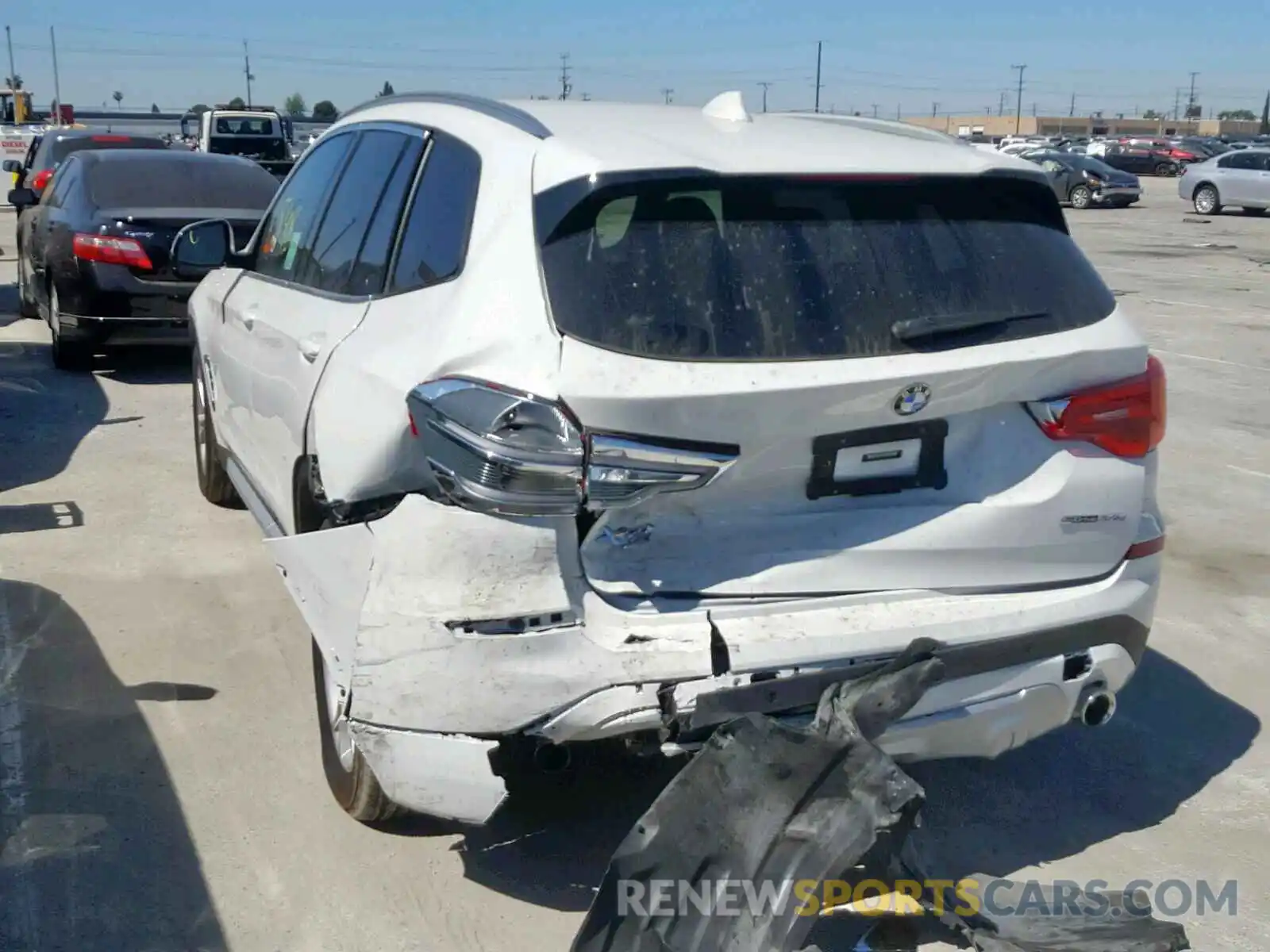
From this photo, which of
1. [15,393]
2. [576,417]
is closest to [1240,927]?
[576,417]

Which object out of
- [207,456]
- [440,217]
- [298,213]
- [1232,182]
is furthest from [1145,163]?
[440,217]

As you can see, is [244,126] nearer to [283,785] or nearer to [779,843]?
[283,785]

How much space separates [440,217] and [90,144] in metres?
13.2

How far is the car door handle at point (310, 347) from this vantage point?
386 centimetres

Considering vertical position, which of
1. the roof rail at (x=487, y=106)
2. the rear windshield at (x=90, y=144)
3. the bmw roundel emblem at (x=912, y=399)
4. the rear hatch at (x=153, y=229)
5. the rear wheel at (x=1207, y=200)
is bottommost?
the rear wheel at (x=1207, y=200)

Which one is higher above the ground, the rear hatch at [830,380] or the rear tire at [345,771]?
the rear hatch at [830,380]

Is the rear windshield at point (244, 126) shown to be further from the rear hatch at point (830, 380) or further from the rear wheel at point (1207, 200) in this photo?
the rear hatch at point (830, 380)

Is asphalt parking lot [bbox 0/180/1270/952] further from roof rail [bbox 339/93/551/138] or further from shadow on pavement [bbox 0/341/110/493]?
roof rail [bbox 339/93/551/138]

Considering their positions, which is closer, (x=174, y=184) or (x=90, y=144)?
(x=174, y=184)

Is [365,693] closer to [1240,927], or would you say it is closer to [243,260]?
[1240,927]

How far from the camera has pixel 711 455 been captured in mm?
2969

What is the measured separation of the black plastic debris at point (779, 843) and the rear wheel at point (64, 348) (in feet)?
26.0

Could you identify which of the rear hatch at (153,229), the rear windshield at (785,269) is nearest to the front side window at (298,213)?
the rear windshield at (785,269)

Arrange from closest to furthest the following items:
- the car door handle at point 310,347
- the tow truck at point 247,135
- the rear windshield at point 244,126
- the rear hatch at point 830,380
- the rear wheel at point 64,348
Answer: the rear hatch at point 830,380, the car door handle at point 310,347, the rear wheel at point 64,348, the tow truck at point 247,135, the rear windshield at point 244,126
